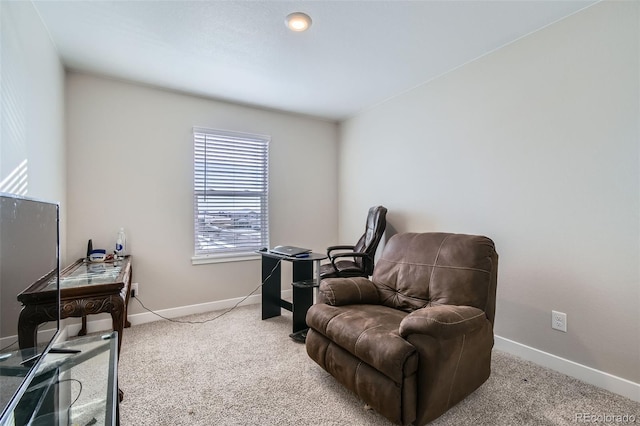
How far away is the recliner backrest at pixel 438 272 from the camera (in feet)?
6.05

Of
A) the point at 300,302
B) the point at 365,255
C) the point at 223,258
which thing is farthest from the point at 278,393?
the point at 223,258

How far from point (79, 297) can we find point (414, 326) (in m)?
1.91

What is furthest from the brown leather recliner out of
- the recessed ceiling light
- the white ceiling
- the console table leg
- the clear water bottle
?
the console table leg

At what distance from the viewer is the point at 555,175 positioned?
2.15 meters

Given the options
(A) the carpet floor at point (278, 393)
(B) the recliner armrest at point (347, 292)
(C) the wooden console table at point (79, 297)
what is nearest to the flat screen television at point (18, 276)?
(C) the wooden console table at point (79, 297)

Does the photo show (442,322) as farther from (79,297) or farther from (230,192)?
(230,192)

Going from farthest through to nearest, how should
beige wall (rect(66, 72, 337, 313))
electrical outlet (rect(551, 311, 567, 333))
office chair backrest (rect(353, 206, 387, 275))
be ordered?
office chair backrest (rect(353, 206, 387, 275)), beige wall (rect(66, 72, 337, 313)), electrical outlet (rect(551, 311, 567, 333))

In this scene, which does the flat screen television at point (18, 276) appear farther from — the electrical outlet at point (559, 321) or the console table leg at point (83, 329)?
the electrical outlet at point (559, 321)

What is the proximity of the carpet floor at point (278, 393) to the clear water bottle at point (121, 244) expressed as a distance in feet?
2.73

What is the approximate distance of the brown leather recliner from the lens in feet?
4.85

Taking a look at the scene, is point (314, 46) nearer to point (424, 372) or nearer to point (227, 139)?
point (227, 139)

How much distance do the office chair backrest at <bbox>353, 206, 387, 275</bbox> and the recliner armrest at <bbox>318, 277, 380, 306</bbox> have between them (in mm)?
918

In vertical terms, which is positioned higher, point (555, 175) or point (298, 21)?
point (298, 21)

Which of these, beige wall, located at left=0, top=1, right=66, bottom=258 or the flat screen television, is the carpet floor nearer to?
the flat screen television
